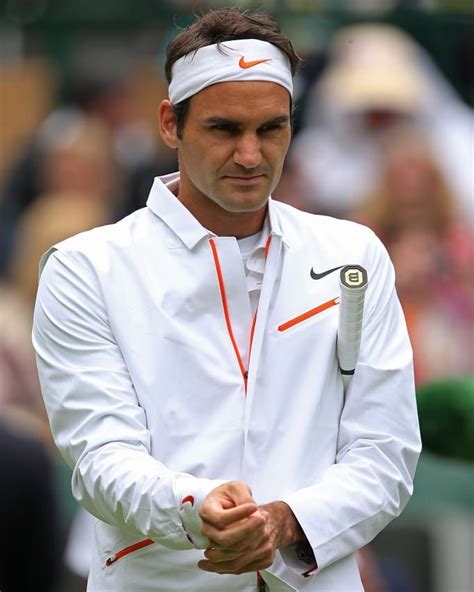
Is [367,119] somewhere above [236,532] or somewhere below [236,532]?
below

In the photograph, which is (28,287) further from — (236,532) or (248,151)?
(236,532)

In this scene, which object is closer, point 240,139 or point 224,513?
point 224,513

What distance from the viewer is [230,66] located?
148 inches

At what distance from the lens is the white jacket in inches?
143

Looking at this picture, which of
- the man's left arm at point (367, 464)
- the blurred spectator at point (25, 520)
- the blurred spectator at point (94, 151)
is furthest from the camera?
the blurred spectator at point (94, 151)

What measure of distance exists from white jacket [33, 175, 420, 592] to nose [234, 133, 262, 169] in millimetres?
212

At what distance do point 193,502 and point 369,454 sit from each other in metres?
0.49

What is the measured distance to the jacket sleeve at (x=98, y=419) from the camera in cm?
348

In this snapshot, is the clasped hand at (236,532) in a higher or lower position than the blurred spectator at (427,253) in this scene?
higher

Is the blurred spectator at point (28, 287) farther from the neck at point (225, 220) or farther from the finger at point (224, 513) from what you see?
the finger at point (224, 513)

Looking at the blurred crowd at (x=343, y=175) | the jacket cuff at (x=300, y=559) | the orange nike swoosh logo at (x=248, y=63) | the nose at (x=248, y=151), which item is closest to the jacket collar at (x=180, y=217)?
the nose at (x=248, y=151)

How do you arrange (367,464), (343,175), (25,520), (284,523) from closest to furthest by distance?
(284,523), (367,464), (25,520), (343,175)

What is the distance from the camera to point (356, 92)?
9289 mm

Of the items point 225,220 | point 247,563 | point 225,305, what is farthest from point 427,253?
point 247,563
